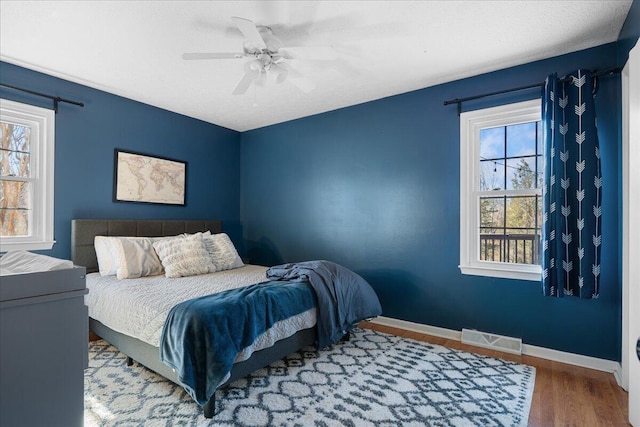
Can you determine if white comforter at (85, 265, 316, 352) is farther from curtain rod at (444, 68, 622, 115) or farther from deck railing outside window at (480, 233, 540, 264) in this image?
curtain rod at (444, 68, 622, 115)

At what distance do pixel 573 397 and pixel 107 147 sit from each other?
4.63 metres

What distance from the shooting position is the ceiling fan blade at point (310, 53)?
2.62 metres

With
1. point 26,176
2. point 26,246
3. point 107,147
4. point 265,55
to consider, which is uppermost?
point 265,55

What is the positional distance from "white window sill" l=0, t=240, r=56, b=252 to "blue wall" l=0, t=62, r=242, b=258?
2.8 inches

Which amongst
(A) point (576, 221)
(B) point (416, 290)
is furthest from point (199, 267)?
(A) point (576, 221)

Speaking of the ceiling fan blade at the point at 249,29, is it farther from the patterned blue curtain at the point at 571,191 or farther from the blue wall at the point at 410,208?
the patterned blue curtain at the point at 571,191

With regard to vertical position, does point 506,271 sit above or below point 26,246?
below

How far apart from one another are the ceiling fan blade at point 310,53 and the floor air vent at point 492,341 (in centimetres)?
276

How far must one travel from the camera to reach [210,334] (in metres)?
1.88

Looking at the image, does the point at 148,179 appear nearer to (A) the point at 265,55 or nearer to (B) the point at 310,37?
(A) the point at 265,55

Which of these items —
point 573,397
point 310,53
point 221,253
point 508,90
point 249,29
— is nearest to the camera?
point 249,29

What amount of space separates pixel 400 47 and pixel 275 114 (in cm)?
206

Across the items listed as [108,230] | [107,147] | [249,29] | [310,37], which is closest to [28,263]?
[249,29]

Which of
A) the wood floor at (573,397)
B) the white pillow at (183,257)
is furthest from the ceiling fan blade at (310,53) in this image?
the wood floor at (573,397)
